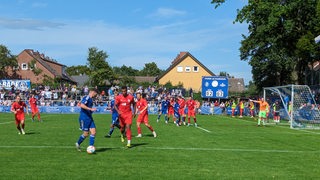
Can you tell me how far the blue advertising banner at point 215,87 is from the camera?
58594mm

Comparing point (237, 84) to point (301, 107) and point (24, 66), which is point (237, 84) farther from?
point (301, 107)

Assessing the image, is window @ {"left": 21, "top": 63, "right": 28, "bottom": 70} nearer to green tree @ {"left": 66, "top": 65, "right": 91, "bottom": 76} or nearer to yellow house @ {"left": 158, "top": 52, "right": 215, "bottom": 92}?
yellow house @ {"left": 158, "top": 52, "right": 215, "bottom": 92}

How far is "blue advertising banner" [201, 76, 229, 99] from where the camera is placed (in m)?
58.6

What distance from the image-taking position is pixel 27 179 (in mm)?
9180

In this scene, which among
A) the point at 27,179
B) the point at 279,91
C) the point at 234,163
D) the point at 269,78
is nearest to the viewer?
the point at 27,179

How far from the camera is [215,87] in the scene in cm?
5891

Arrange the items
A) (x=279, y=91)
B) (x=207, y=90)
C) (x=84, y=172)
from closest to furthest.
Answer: (x=84, y=172), (x=279, y=91), (x=207, y=90)

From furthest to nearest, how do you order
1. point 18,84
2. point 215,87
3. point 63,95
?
point 18,84 → point 215,87 → point 63,95

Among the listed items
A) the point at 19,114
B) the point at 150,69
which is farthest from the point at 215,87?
the point at 150,69

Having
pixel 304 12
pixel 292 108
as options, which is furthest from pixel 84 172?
pixel 304 12

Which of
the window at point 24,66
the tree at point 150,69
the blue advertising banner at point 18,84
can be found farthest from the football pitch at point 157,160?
the tree at point 150,69

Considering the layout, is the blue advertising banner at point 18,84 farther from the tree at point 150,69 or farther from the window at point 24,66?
the tree at point 150,69

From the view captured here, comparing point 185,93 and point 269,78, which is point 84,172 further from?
point 269,78

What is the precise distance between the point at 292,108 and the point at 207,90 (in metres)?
28.9
